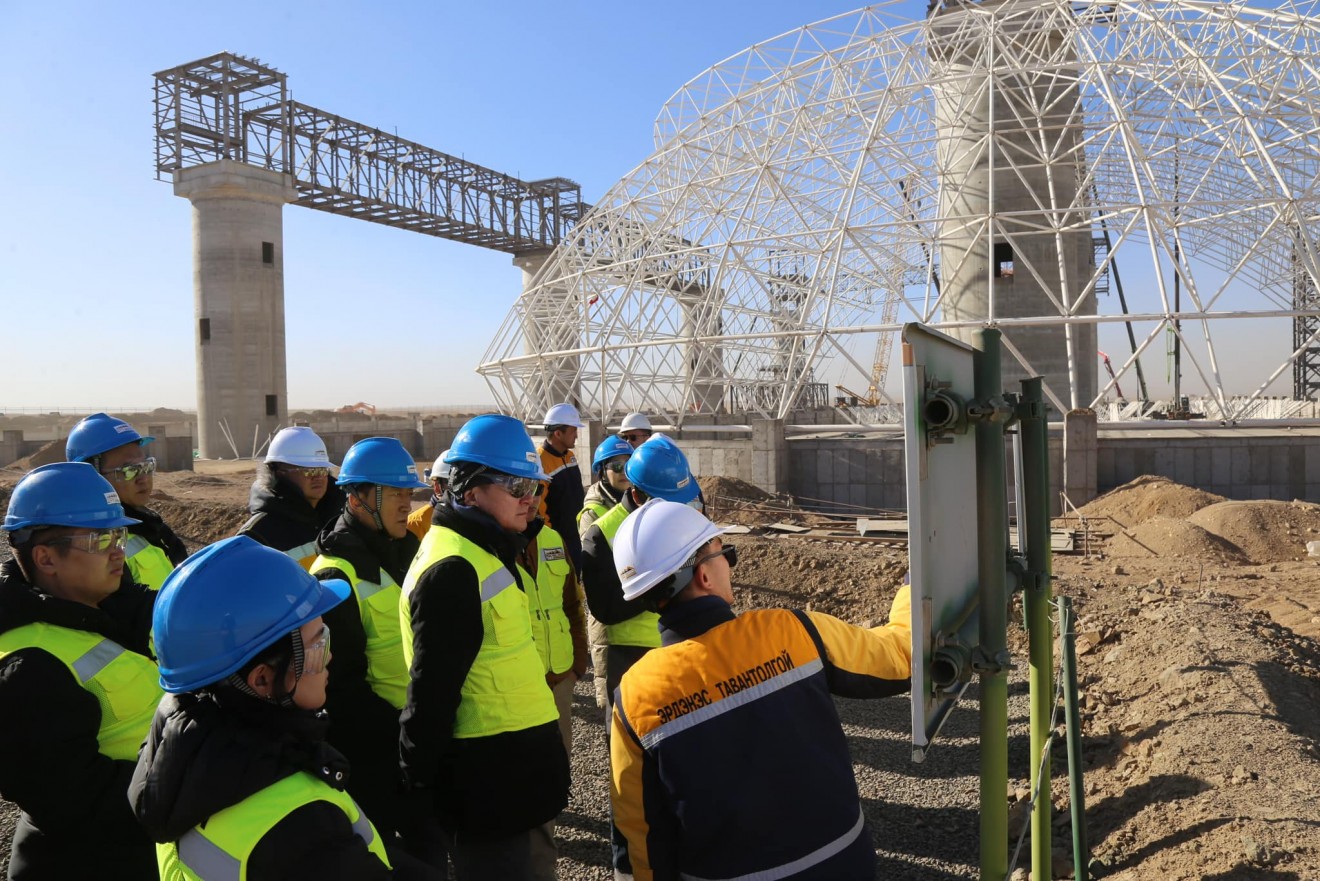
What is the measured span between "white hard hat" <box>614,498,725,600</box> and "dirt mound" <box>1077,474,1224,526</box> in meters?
13.0

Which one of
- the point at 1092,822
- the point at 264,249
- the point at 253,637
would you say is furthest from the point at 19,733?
the point at 264,249

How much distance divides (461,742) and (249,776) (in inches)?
55.9

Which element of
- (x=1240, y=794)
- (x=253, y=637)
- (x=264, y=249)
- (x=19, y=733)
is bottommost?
(x=1240, y=794)

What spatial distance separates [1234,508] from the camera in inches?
499

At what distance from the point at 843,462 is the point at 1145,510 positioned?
16.4ft

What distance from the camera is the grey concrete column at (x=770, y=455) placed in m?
16.6

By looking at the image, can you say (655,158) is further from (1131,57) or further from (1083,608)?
(1083,608)

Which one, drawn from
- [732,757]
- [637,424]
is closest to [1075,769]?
[732,757]

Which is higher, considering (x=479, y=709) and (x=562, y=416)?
(x=562, y=416)

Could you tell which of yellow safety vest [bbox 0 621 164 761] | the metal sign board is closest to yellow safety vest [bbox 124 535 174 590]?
yellow safety vest [bbox 0 621 164 761]

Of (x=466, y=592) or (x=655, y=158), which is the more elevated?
(x=655, y=158)

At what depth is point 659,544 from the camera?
2.28 m

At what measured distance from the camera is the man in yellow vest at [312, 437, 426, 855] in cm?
330

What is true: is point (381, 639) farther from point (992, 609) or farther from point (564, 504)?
point (564, 504)
